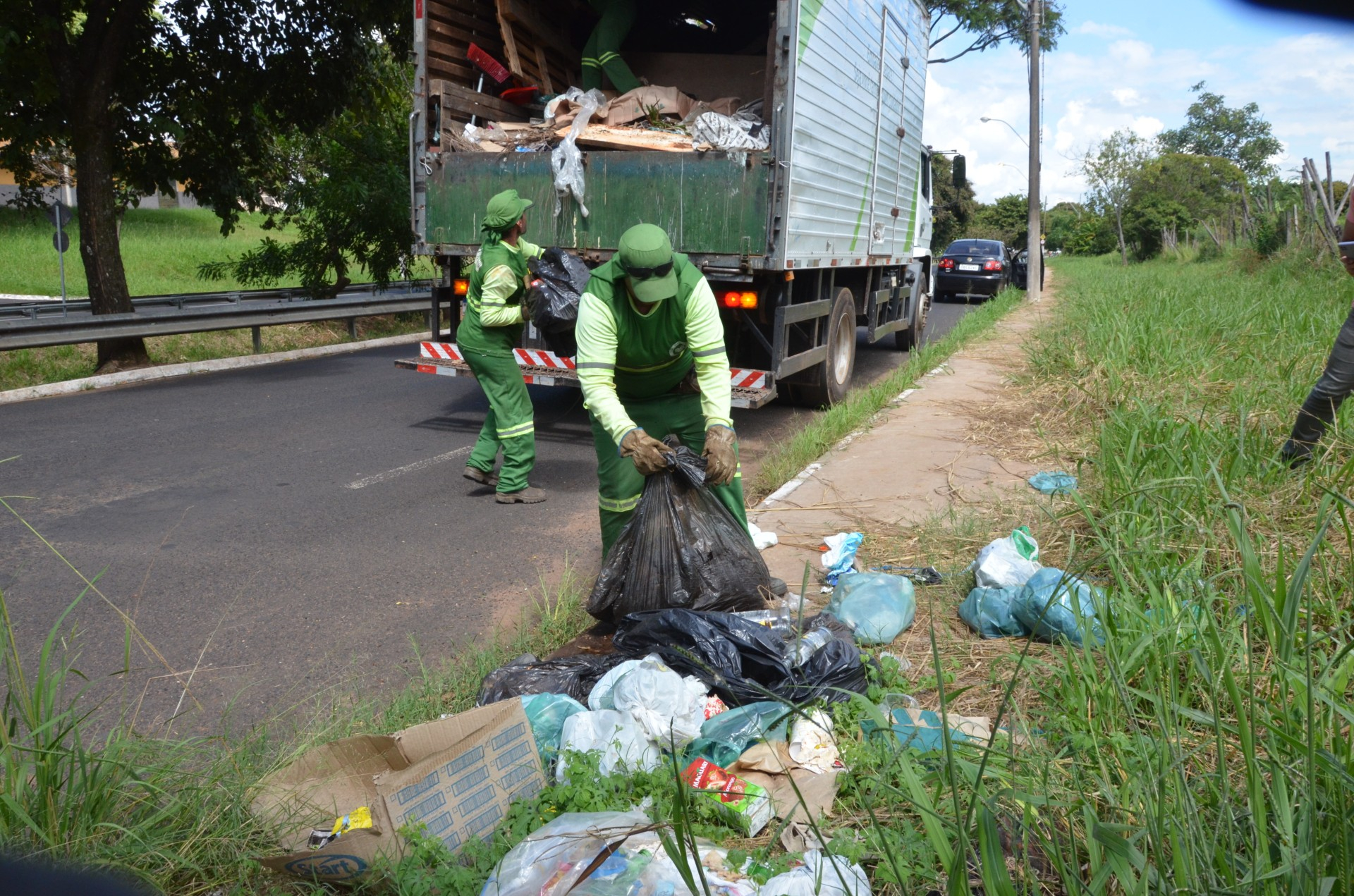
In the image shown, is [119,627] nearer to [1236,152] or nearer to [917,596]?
[917,596]

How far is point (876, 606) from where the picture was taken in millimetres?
3535

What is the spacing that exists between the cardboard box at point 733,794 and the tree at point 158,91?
10092 millimetres

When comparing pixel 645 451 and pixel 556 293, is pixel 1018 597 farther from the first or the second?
pixel 556 293

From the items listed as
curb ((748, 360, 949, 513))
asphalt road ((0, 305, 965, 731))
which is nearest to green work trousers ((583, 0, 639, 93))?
asphalt road ((0, 305, 965, 731))

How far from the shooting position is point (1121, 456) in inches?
169

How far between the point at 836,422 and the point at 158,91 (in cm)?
902

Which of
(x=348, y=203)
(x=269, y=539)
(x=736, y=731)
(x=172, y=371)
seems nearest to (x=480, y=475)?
(x=269, y=539)

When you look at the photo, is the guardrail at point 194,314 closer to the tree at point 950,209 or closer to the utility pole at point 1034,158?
the utility pole at point 1034,158

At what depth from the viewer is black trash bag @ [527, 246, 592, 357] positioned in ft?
18.5

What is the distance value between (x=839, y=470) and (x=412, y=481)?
2536 mm

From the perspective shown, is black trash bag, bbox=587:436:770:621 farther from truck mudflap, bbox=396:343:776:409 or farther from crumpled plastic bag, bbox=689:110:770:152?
crumpled plastic bag, bbox=689:110:770:152

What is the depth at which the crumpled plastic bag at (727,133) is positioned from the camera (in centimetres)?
714

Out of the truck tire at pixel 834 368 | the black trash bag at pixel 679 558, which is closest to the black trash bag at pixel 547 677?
the black trash bag at pixel 679 558

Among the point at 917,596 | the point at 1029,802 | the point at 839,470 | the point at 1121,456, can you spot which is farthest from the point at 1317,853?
the point at 839,470
